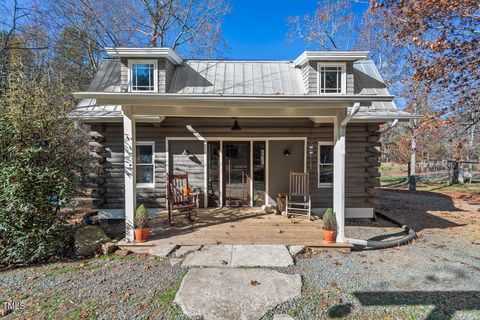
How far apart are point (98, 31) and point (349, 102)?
528 inches

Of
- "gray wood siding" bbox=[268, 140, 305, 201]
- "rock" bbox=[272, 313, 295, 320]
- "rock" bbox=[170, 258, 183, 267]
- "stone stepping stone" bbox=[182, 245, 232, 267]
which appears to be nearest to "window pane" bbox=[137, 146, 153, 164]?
"gray wood siding" bbox=[268, 140, 305, 201]

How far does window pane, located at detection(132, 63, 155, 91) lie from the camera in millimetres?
7129

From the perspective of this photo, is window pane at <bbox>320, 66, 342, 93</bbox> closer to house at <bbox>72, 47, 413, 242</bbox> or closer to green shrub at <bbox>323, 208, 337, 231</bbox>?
house at <bbox>72, 47, 413, 242</bbox>

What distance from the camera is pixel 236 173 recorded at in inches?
281

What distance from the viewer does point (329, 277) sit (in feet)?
11.6

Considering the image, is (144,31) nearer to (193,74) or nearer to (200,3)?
(200,3)

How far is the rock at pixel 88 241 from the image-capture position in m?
4.25

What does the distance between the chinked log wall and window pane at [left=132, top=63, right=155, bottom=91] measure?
45.0 inches

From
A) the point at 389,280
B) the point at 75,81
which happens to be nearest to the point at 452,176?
the point at 389,280

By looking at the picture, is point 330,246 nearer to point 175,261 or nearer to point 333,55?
point 175,261

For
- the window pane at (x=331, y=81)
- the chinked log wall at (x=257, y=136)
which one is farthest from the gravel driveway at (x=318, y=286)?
the window pane at (x=331, y=81)

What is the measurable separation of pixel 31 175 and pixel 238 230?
3.62m

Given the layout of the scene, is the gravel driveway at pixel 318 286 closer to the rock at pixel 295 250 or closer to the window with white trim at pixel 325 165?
the rock at pixel 295 250

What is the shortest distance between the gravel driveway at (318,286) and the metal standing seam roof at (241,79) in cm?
387
